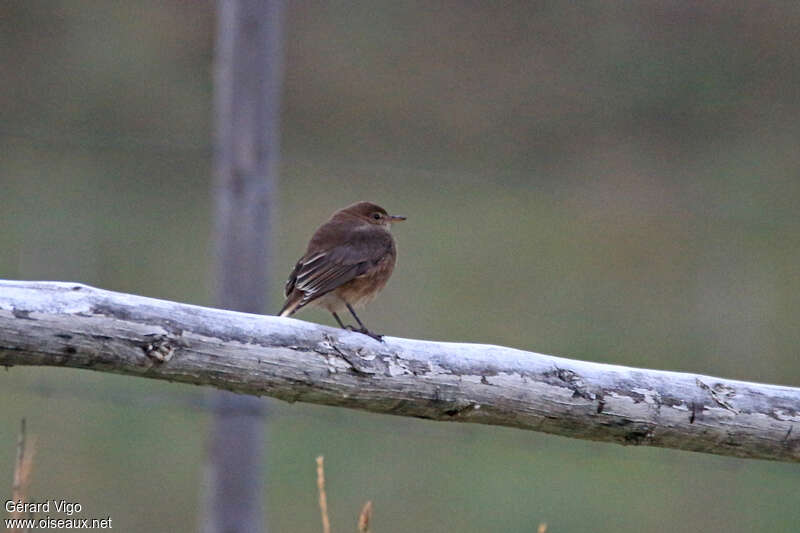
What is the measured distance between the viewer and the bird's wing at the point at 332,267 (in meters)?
4.57

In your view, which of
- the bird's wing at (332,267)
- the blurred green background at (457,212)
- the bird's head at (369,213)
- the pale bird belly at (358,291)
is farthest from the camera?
the blurred green background at (457,212)

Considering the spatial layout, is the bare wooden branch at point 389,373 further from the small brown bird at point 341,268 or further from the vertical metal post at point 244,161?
the vertical metal post at point 244,161

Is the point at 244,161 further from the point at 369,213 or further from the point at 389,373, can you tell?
the point at 389,373

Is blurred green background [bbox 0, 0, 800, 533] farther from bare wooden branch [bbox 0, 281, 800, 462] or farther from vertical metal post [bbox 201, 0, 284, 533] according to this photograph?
bare wooden branch [bbox 0, 281, 800, 462]

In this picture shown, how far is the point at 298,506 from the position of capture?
7.61 meters

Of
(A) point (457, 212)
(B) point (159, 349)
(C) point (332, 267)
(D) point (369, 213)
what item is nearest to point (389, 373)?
(B) point (159, 349)

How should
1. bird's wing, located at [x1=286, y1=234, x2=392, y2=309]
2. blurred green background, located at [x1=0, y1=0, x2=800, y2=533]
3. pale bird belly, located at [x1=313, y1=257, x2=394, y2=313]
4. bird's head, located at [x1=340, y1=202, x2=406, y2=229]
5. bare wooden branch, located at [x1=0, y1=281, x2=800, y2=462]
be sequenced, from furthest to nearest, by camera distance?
1. blurred green background, located at [x1=0, y1=0, x2=800, y2=533]
2. bird's head, located at [x1=340, y1=202, x2=406, y2=229]
3. pale bird belly, located at [x1=313, y1=257, x2=394, y2=313]
4. bird's wing, located at [x1=286, y1=234, x2=392, y2=309]
5. bare wooden branch, located at [x1=0, y1=281, x2=800, y2=462]

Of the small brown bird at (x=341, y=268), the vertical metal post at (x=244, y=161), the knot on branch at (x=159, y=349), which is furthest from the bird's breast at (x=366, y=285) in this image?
the knot on branch at (x=159, y=349)

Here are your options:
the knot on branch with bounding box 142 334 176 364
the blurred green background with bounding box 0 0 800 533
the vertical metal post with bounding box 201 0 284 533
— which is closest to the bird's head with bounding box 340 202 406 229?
the vertical metal post with bounding box 201 0 284 533

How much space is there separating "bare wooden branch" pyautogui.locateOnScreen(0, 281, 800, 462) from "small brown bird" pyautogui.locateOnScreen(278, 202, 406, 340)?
1173 millimetres

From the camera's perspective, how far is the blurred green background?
7901 mm

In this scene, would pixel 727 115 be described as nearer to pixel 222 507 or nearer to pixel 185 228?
pixel 185 228

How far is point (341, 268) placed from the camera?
4.70m

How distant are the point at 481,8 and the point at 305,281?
10499 millimetres
